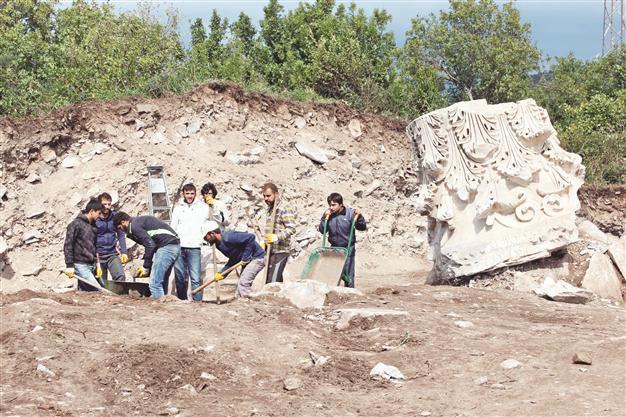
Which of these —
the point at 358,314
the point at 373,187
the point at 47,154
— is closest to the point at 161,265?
the point at 358,314

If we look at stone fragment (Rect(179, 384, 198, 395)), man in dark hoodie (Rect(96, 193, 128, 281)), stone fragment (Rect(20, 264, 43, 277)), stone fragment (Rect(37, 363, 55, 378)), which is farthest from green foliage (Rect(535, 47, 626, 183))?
stone fragment (Rect(37, 363, 55, 378))

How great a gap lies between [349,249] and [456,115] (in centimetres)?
226

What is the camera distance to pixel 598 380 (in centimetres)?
674

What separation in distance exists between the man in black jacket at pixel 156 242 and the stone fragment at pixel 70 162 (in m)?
6.37

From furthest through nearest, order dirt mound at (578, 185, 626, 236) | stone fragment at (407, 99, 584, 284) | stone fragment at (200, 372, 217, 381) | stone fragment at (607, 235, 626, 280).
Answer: dirt mound at (578, 185, 626, 236), stone fragment at (607, 235, 626, 280), stone fragment at (407, 99, 584, 284), stone fragment at (200, 372, 217, 381)

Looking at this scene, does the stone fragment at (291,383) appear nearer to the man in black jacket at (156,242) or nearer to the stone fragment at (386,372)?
the stone fragment at (386,372)

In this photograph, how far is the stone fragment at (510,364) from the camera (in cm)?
717

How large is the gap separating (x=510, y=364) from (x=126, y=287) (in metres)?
4.84

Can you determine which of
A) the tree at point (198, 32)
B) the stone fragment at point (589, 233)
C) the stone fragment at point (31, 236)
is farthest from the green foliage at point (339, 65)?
the stone fragment at point (589, 233)

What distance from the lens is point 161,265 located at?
9.88 meters

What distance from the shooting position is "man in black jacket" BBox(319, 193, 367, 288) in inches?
417

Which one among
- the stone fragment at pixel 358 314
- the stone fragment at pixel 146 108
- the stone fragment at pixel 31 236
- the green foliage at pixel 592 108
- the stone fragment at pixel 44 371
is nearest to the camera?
the stone fragment at pixel 44 371

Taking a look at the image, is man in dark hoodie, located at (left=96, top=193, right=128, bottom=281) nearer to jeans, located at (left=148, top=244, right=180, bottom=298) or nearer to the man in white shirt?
the man in white shirt

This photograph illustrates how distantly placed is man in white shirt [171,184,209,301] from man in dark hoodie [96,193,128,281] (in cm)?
90
